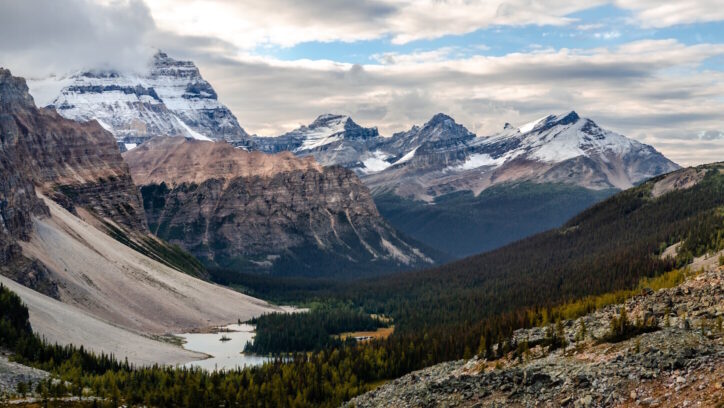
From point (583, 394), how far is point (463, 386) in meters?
20.0

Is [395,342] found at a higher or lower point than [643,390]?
lower

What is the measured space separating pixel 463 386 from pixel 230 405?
168 ft

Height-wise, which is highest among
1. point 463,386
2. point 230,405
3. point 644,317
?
point 644,317

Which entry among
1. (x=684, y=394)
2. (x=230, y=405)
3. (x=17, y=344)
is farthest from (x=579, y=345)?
(x=17, y=344)

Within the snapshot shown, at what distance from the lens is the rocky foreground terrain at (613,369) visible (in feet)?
251

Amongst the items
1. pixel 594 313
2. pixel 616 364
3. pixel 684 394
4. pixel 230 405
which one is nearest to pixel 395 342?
pixel 230 405

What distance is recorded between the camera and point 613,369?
8356 cm

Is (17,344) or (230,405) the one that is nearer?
(230,405)

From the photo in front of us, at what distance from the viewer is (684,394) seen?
7312cm

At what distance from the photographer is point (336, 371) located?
155000mm

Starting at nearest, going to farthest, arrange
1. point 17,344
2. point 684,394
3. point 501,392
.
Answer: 1. point 684,394
2. point 501,392
3. point 17,344

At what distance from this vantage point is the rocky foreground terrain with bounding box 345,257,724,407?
3014 inches

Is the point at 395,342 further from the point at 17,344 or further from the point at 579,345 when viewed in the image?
the point at 579,345

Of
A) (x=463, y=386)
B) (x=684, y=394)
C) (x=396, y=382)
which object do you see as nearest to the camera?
(x=684, y=394)
